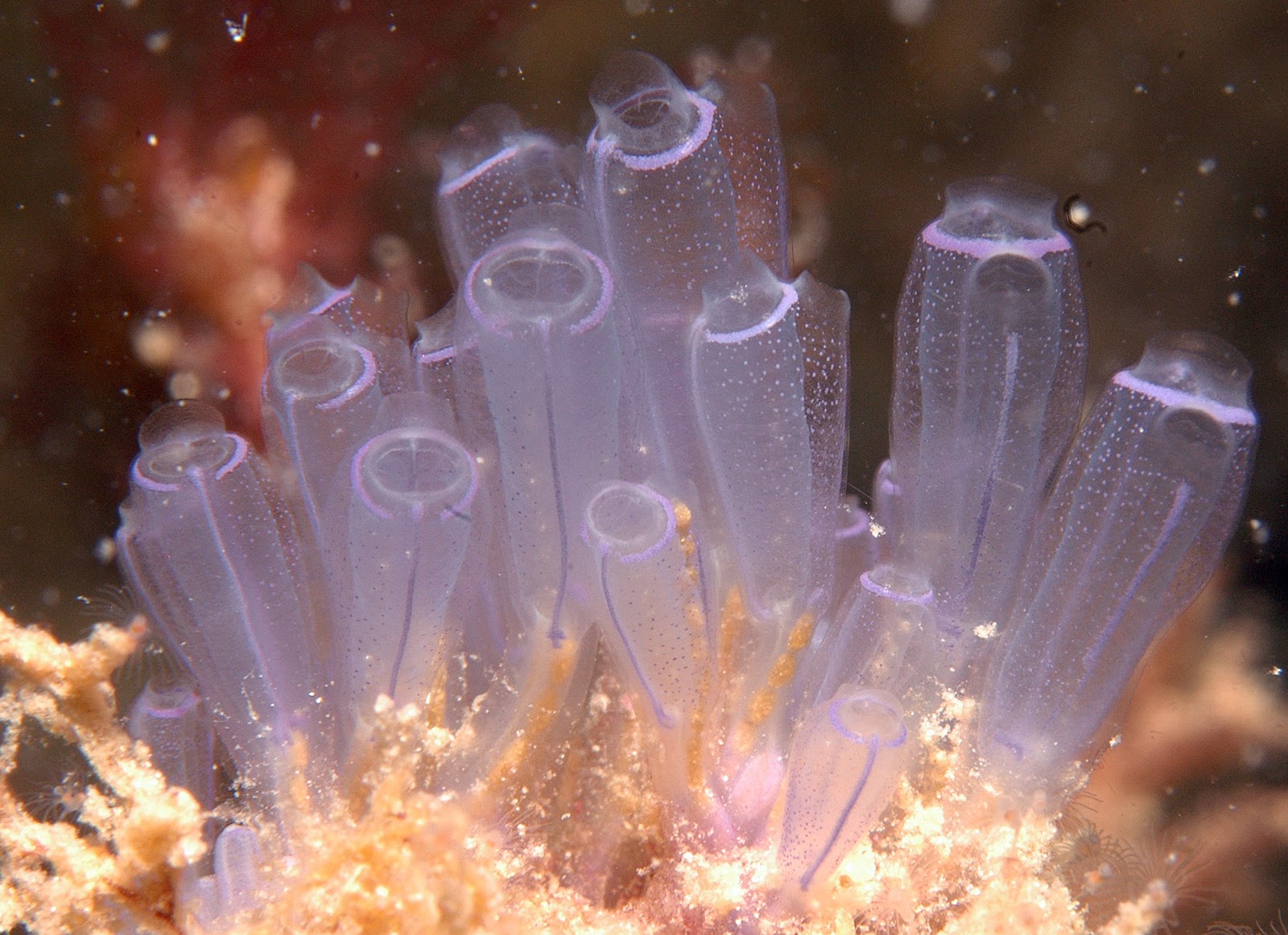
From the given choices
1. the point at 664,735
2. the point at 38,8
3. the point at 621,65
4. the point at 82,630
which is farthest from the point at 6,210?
the point at 664,735

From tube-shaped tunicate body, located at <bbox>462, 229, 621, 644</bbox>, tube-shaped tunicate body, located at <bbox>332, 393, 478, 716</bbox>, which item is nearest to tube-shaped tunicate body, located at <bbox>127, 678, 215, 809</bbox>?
tube-shaped tunicate body, located at <bbox>332, 393, 478, 716</bbox>

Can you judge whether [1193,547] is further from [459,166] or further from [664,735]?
[459,166]

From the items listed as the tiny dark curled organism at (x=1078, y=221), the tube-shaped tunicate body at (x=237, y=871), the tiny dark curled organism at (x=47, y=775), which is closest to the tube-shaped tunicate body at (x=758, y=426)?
the tube-shaped tunicate body at (x=237, y=871)

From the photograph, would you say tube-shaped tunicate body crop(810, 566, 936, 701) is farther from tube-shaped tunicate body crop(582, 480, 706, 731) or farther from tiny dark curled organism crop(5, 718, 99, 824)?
tiny dark curled organism crop(5, 718, 99, 824)

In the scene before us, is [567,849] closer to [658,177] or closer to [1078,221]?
[658,177]

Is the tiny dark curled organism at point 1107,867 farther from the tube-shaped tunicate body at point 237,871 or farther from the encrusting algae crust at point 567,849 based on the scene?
the tube-shaped tunicate body at point 237,871
